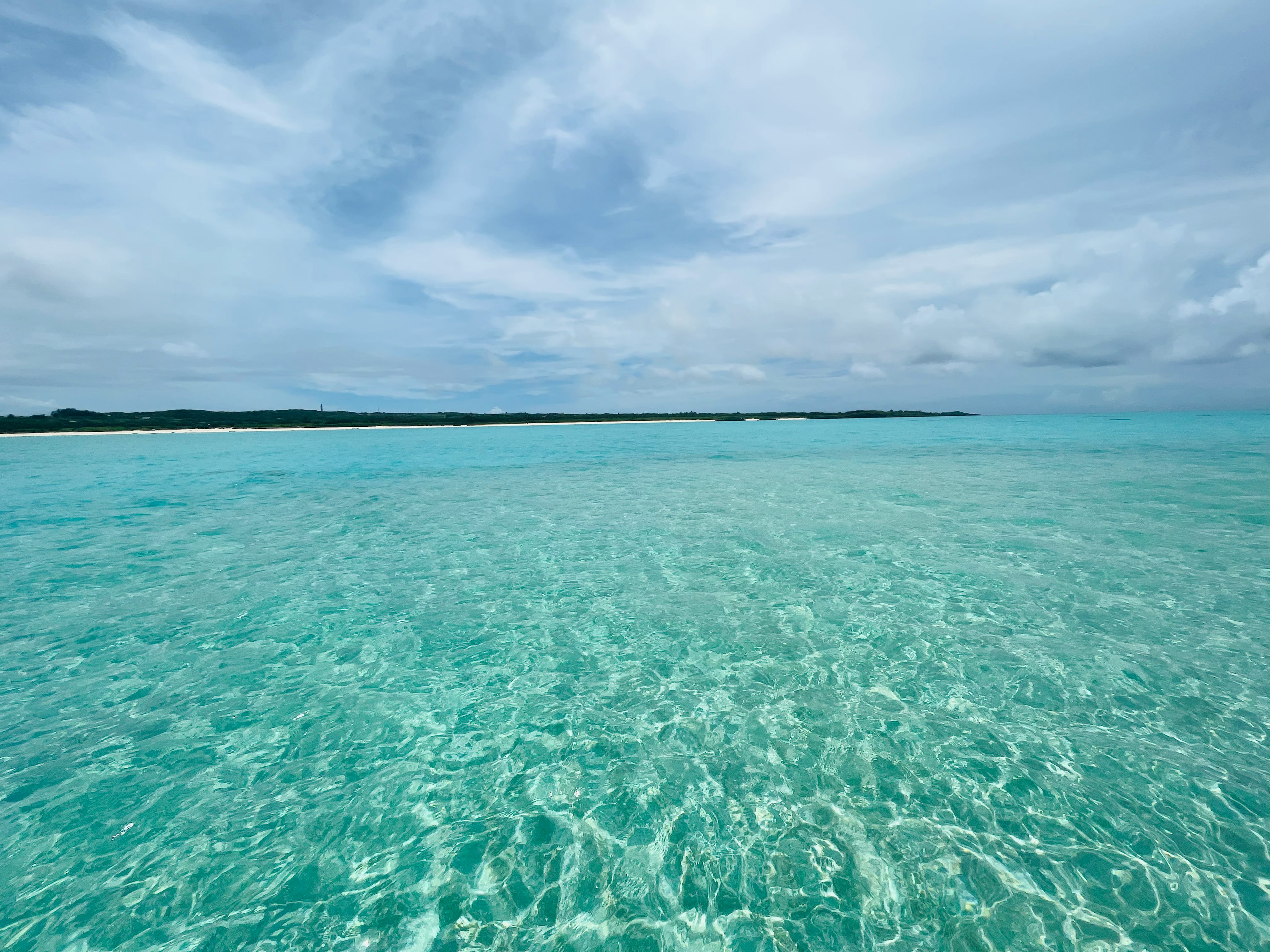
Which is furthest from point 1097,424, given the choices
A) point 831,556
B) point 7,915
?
point 7,915

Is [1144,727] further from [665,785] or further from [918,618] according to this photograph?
[665,785]

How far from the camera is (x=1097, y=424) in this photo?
128 meters

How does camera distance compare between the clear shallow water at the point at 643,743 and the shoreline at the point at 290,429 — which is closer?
the clear shallow water at the point at 643,743

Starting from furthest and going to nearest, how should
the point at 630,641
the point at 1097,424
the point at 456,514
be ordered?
the point at 1097,424
the point at 456,514
the point at 630,641

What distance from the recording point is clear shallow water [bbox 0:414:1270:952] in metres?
5.03

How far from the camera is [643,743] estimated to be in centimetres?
746

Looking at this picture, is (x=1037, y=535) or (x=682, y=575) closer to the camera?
(x=682, y=575)

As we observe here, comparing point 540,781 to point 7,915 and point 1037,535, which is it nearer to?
point 7,915

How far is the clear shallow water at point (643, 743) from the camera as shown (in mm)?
5031

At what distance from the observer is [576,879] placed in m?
5.38

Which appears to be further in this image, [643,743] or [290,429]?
[290,429]

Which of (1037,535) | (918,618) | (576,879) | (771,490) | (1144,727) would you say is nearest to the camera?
(576,879)

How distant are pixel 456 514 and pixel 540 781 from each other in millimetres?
18294

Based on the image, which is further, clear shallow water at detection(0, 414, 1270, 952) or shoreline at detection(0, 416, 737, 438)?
shoreline at detection(0, 416, 737, 438)
